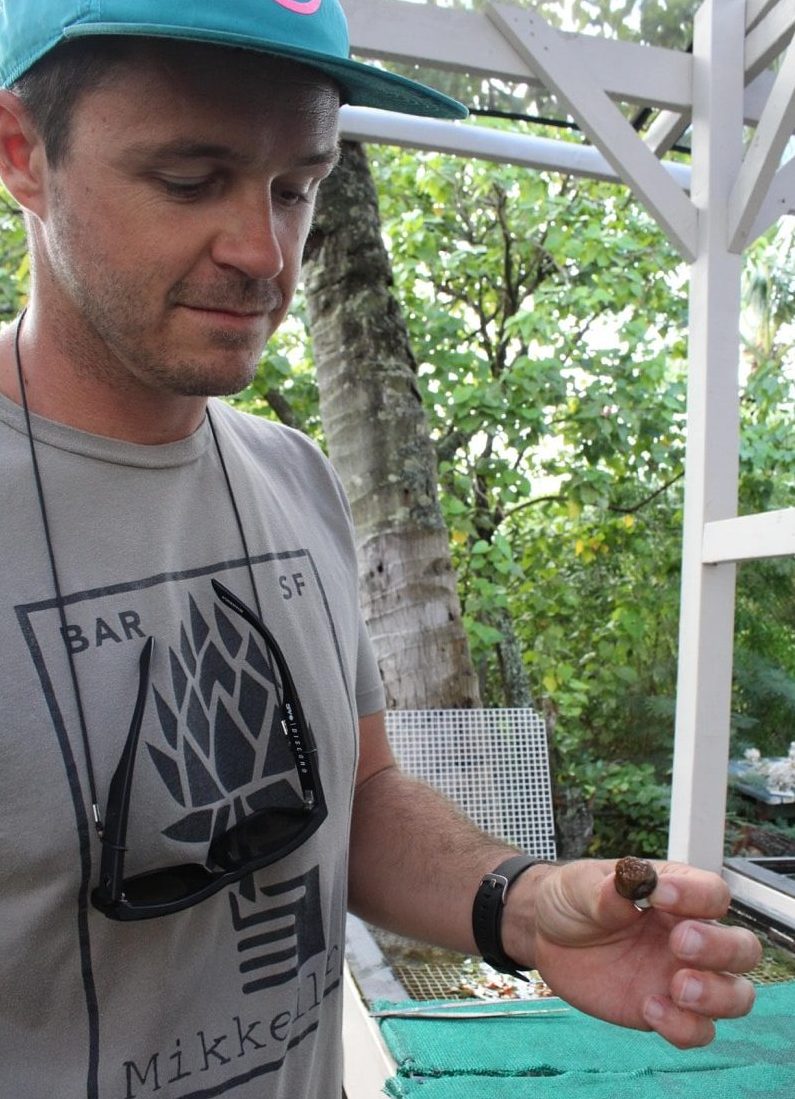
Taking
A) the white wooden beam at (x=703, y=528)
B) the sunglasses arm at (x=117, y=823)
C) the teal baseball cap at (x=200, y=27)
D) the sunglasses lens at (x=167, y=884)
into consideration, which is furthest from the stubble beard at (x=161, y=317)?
the white wooden beam at (x=703, y=528)

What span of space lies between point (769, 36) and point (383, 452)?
167 cm

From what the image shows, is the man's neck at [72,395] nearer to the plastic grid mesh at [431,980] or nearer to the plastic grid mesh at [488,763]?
the plastic grid mesh at [431,980]

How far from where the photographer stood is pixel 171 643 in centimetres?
97

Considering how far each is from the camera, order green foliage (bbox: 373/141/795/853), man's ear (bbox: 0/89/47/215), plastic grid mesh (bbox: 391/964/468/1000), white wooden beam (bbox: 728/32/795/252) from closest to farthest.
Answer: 1. man's ear (bbox: 0/89/47/215)
2. plastic grid mesh (bbox: 391/964/468/1000)
3. white wooden beam (bbox: 728/32/795/252)
4. green foliage (bbox: 373/141/795/853)

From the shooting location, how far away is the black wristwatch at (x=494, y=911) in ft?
3.69

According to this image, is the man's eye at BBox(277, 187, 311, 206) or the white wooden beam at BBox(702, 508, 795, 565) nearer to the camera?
the man's eye at BBox(277, 187, 311, 206)

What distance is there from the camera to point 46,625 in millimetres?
895

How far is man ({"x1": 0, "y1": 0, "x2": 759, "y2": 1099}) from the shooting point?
864 mm

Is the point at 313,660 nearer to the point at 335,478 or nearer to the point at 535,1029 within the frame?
the point at 335,478

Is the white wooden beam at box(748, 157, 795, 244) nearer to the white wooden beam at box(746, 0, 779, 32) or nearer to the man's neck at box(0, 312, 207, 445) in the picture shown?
the white wooden beam at box(746, 0, 779, 32)

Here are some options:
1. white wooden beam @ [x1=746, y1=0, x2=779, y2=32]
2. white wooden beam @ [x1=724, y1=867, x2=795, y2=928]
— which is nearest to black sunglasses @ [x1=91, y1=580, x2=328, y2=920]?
white wooden beam @ [x1=724, y1=867, x2=795, y2=928]

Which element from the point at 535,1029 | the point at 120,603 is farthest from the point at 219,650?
the point at 535,1029

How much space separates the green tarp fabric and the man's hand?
2.55ft

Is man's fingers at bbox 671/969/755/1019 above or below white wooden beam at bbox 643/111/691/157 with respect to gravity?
below
